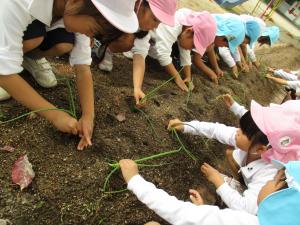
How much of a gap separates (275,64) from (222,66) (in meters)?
2.18

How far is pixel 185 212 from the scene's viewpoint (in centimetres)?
125

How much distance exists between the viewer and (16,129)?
1.48 meters

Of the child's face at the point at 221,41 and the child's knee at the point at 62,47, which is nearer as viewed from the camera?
the child's knee at the point at 62,47

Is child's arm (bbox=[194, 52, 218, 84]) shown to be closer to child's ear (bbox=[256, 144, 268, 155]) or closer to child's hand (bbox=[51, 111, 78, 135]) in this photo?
child's ear (bbox=[256, 144, 268, 155])

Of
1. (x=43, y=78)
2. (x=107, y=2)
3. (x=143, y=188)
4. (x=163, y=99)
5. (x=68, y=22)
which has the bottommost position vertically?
(x=163, y=99)

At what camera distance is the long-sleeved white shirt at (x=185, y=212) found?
46.9 inches

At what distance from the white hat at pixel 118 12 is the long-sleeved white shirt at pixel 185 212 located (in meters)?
0.60

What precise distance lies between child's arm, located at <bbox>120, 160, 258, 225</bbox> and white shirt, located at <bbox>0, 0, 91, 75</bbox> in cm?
64

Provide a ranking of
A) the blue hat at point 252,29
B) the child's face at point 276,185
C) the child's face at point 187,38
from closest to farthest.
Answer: the child's face at point 276,185, the child's face at point 187,38, the blue hat at point 252,29

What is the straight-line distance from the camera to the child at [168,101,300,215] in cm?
156

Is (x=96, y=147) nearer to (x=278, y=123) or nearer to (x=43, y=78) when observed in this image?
(x=43, y=78)

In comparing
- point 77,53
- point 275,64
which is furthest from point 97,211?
point 275,64

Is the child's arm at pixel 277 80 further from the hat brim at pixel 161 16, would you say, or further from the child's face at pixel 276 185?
the child's face at pixel 276 185

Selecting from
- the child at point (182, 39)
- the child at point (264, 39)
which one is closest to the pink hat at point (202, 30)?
the child at point (182, 39)
